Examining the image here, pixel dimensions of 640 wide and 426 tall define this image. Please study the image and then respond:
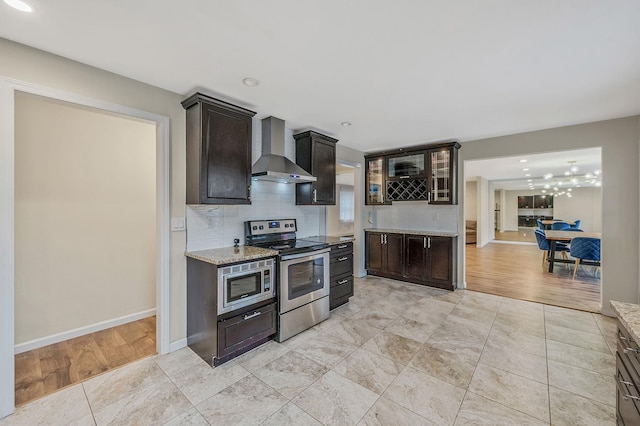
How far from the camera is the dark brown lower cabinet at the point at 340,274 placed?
11.7 ft

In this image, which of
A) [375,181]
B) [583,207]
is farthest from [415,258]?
[583,207]

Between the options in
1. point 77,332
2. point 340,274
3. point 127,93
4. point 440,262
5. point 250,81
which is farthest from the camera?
point 440,262

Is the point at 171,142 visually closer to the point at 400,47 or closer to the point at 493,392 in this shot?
the point at 400,47

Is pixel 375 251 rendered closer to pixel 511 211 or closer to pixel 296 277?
pixel 296 277

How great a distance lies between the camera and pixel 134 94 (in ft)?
7.79

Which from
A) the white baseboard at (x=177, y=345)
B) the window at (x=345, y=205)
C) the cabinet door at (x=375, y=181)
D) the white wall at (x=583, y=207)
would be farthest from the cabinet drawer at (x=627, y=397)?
the white wall at (x=583, y=207)

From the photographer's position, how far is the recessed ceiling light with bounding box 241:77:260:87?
242 centimetres

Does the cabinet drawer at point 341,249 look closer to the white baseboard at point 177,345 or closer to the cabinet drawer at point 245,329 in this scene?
the cabinet drawer at point 245,329

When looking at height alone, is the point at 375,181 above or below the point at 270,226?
above

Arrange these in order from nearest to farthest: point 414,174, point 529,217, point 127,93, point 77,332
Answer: point 127,93, point 77,332, point 414,174, point 529,217

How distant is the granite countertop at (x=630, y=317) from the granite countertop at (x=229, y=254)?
2387 mm

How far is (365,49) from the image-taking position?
195cm

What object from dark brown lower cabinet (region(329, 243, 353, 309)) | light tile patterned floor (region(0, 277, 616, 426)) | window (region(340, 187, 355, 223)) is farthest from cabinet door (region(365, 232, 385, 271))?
window (region(340, 187, 355, 223))

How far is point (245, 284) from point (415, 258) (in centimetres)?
324
